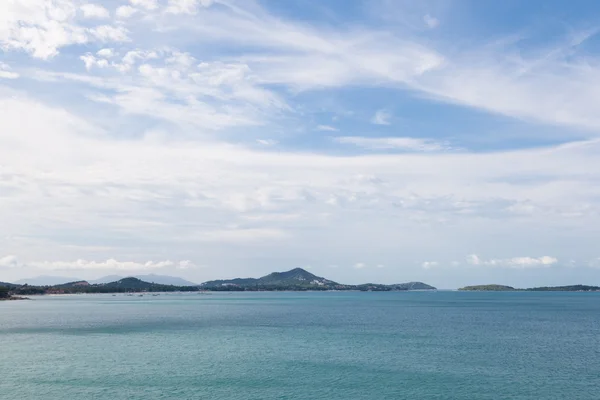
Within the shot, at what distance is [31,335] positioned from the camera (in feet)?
306

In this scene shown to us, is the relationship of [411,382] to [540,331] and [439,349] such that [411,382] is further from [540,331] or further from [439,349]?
[540,331]

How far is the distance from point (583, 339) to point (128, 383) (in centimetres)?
7615

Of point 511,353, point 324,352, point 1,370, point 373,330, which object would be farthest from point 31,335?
point 511,353

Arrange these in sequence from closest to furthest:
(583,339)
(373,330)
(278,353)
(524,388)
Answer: (524,388) < (278,353) < (583,339) < (373,330)

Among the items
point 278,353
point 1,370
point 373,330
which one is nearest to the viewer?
point 1,370

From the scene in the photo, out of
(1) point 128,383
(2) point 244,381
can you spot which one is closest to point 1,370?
(1) point 128,383

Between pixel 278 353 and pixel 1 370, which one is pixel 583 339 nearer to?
pixel 278 353

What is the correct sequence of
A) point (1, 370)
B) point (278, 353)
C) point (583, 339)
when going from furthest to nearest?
point (583, 339) → point (278, 353) → point (1, 370)

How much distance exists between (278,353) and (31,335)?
5067cm

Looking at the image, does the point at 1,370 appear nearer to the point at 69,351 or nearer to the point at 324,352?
the point at 69,351

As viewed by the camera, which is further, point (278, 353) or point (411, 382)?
point (278, 353)

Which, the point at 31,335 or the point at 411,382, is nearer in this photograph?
the point at 411,382

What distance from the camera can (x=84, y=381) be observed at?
53812mm

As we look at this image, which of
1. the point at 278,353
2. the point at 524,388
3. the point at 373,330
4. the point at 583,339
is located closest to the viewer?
the point at 524,388
